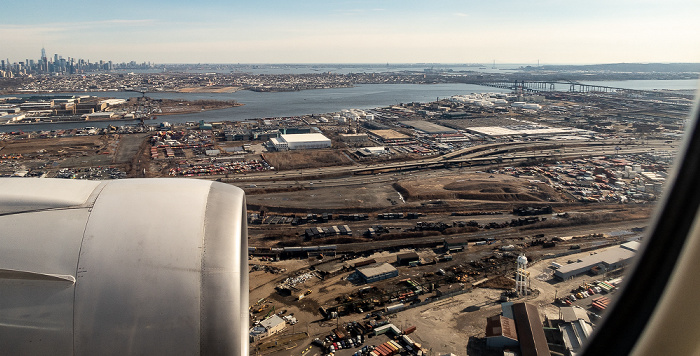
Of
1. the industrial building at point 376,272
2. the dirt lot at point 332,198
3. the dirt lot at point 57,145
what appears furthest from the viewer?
the dirt lot at point 57,145

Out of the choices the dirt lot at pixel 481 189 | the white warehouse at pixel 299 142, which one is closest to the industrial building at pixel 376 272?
the dirt lot at pixel 481 189

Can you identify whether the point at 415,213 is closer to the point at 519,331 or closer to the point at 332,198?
the point at 332,198

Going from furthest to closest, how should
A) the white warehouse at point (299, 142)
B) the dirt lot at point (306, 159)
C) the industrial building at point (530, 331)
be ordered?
1. the white warehouse at point (299, 142)
2. the dirt lot at point (306, 159)
3. the industrial building at point (530, 331)

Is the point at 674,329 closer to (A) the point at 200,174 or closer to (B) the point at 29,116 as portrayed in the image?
(A) the point at 200,174

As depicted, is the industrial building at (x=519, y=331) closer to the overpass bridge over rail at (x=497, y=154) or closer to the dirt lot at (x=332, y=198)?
the dirt lot at (x=332, y=198)

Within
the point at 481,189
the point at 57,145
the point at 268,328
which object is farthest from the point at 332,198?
the point at 57,145
